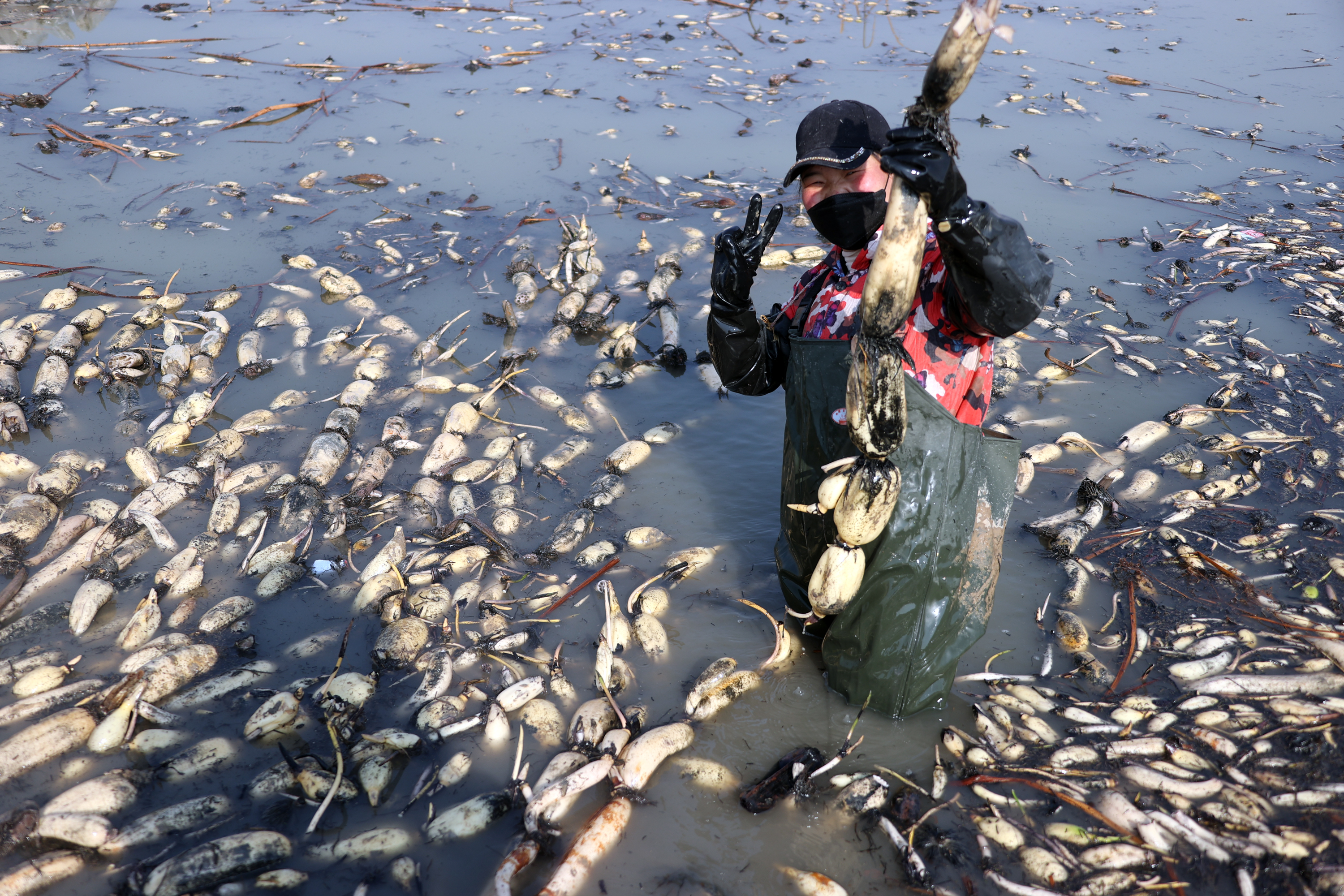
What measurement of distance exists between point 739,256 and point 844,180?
478mm

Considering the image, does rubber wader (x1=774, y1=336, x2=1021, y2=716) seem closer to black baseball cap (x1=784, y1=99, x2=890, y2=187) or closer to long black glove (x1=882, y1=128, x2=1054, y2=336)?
long black glove (x1=882, y1=128, x2=1054, y2=336)

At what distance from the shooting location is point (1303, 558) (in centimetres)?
367

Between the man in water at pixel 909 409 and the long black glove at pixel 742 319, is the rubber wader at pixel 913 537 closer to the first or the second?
the man in water at pixel 909 409

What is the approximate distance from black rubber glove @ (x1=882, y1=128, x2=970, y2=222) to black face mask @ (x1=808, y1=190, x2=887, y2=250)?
515 mm

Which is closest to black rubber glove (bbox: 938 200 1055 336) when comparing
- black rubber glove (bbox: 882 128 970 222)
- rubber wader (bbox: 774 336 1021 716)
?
black rubber glove (bbox: 882 128 970 222)

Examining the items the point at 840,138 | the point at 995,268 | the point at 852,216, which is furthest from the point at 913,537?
the point at 840,138

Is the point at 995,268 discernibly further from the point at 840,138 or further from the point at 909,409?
the point at 840,138

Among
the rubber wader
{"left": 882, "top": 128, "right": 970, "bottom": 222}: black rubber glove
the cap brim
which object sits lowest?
the rubber wader

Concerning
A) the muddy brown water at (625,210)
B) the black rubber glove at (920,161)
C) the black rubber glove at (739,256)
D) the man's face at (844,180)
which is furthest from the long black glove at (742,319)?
the muddy brown water at (625,210)

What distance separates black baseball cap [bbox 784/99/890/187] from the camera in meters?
2.56

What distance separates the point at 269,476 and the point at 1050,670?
401 centimetres

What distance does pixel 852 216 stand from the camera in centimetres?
266

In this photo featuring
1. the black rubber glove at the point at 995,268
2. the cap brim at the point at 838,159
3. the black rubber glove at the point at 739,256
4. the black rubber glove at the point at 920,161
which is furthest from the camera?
the black rubber glove at the point at 739,256

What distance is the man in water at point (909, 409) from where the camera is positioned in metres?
2.58
